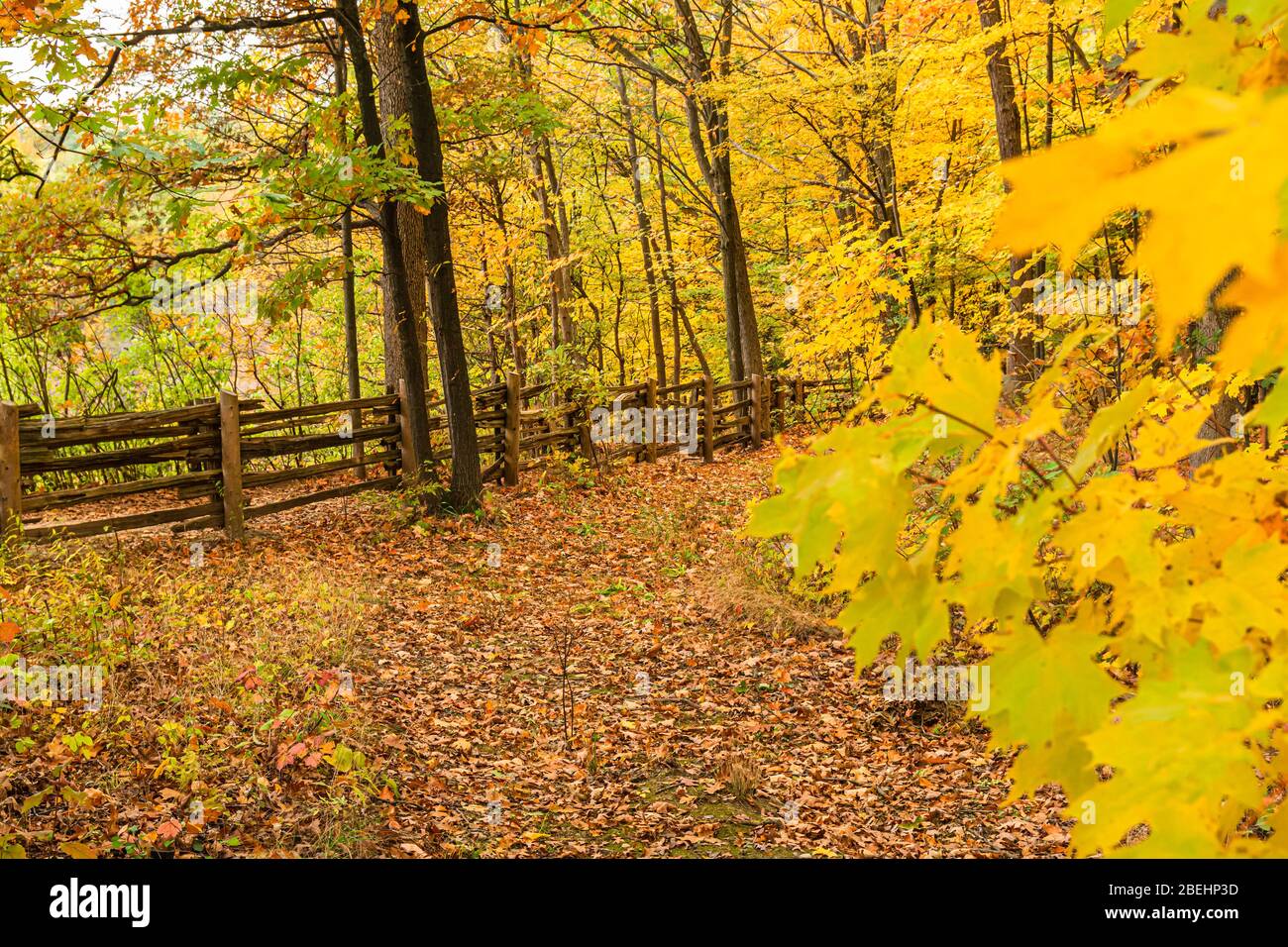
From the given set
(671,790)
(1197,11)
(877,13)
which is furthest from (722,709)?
(877,13)

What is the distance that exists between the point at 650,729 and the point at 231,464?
607cm

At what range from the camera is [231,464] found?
932cm

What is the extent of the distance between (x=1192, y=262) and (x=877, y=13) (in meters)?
15.0

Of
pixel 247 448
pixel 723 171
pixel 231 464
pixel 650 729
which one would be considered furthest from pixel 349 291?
pixel 650 729

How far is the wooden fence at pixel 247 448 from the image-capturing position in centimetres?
820

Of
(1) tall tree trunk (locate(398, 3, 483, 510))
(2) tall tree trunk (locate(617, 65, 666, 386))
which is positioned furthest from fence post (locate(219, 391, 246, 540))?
(2) tall tree trunk (locate(617, 65, 666, 386))

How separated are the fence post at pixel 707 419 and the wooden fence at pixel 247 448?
0.9 inches

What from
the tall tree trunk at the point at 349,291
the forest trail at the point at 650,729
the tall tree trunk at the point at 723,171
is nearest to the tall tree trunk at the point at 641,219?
the tall tree trunk at the point at 723,171

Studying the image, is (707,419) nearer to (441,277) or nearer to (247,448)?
(441,277)

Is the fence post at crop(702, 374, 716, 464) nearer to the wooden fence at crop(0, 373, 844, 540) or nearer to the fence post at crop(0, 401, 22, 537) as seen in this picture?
the wooden fence at crop(0, 373, 844, 540)

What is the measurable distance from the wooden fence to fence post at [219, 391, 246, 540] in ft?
0.04

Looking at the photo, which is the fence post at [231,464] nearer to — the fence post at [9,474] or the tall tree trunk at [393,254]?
the fence post at [9,474]

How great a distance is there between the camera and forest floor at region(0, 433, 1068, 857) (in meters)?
4.16
